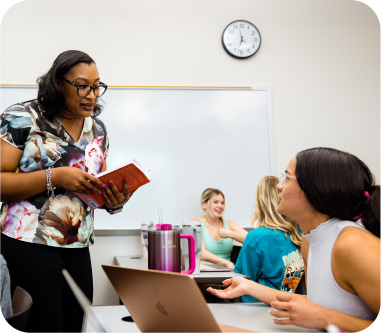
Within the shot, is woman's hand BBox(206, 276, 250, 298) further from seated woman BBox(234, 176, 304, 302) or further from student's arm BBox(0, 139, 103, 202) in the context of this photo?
seated woman BBox(234, 176, 304, 302)

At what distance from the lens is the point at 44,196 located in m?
1.48

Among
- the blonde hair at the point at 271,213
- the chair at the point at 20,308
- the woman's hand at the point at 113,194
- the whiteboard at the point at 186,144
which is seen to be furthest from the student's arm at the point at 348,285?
the whiteboard at the point at 186,144

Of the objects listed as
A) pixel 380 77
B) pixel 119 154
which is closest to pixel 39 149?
pixel 119 154

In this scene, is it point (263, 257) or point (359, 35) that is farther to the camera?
point (359, 35)

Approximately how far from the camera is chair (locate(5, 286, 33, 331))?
3.55 ft

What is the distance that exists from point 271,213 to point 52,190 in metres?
1.14

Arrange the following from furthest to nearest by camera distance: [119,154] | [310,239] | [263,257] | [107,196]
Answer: [119,154], [263,257], [107,196], [310,239]

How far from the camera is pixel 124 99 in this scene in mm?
3928

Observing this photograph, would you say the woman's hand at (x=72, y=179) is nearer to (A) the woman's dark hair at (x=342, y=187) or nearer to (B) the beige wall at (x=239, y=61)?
(A) the woman's dark hair at (x=342, y=187)

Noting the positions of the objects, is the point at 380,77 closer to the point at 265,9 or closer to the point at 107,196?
the point at 265,9

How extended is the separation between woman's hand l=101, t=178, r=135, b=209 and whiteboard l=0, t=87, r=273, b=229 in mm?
2233

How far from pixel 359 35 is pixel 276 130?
4.17 feet

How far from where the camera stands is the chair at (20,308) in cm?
108

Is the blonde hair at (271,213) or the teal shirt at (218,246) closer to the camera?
the blonde hair at (271,213)
